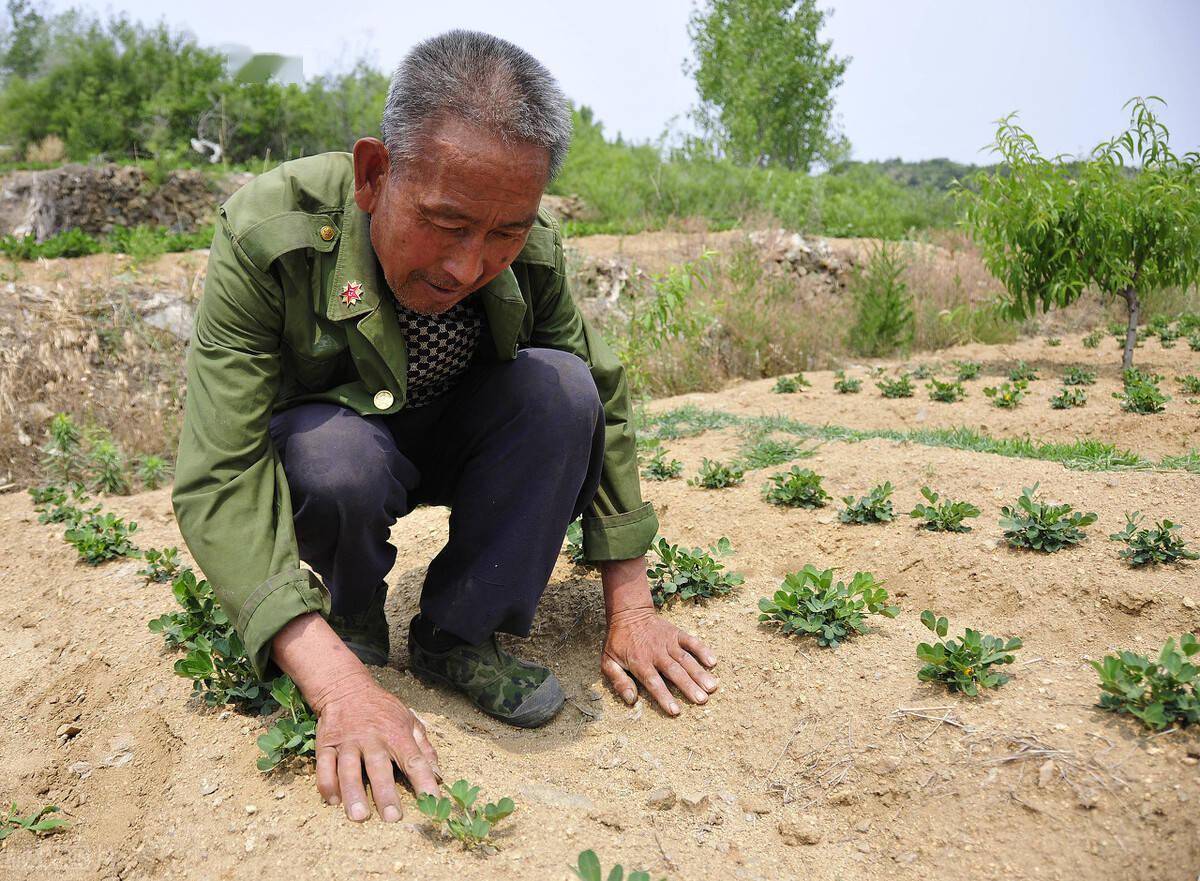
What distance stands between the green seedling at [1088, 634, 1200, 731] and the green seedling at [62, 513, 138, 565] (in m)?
3.28

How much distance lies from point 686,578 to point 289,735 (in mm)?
1348

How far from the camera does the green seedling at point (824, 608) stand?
247cm

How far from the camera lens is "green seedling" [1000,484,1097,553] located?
2.89 m

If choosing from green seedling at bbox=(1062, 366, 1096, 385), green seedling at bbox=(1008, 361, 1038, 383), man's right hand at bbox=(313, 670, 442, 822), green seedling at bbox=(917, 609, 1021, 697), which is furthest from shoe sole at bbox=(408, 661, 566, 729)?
green seedling at bbox=(1062, 366, 1096, 385)

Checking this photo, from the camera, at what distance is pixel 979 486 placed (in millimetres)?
3516

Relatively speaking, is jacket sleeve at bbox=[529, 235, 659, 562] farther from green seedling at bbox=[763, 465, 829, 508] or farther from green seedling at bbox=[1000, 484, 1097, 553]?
green seedling at bbox=[1000, 484, 1097, 553]

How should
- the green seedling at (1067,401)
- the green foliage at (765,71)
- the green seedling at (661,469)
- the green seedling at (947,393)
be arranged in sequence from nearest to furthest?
the green seedling at (661,469), the green seedling at (1067,401), the green seedling at (947,393), the green foliage at (765,71)

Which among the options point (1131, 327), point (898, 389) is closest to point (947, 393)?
point (898, 389)

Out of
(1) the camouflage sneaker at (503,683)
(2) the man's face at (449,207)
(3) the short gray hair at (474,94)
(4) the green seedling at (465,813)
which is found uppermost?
(3) the short gray hair at (474,94)

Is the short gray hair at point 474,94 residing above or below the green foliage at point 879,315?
above

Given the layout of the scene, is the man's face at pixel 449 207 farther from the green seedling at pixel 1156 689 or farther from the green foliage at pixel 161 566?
the green foliage at pixel 161 566

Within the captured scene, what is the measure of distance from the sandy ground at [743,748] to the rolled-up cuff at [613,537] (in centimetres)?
40

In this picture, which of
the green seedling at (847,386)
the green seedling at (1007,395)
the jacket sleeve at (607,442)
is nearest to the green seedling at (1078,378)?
the green seedling at (1007,395)

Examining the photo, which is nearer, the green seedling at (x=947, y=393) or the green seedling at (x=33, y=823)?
the green seedling at (x=33, y=823)
